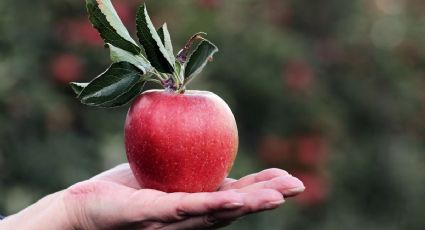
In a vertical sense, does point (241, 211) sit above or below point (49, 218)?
above

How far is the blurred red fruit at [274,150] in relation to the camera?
723 cm

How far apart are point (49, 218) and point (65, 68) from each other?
3228 mm

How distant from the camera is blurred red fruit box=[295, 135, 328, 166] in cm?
723

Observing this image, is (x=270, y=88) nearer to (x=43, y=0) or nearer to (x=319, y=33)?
(x=319, y=33)

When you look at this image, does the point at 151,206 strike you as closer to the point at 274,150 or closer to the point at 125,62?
the point at 125,62

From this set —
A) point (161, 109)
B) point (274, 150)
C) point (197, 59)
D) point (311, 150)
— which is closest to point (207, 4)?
point (274, 150)

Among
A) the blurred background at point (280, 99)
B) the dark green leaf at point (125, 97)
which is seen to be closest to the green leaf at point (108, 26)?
the dark green leaf at point (125, 97)

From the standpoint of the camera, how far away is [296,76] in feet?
24.4

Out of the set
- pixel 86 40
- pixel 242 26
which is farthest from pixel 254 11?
pixel 86 40

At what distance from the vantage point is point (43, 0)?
18.0 ft

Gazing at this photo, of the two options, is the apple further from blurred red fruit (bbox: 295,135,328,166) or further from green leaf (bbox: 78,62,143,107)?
blurred red fruit (bbox: 295,135,328,166)

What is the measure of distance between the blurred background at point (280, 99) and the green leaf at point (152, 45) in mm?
2307

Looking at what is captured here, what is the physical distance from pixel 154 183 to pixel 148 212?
225 millimetres

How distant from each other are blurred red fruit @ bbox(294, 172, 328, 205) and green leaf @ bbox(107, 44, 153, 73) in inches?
199
